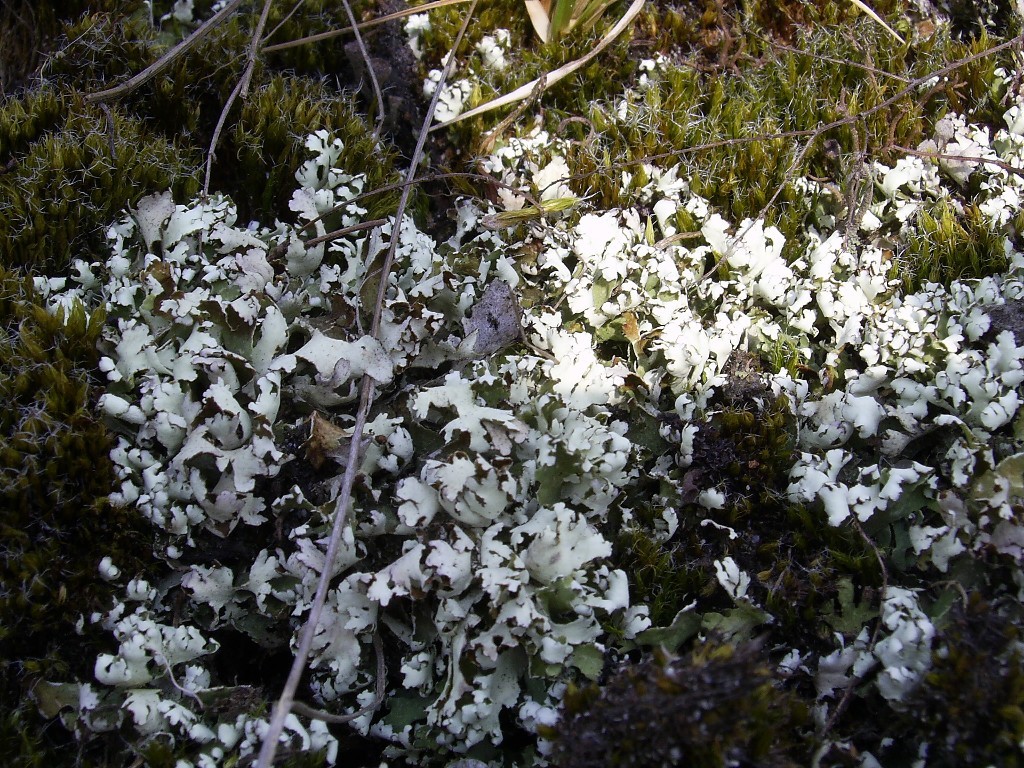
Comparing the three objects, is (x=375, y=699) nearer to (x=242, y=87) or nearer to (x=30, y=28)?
(x=242, y=87)

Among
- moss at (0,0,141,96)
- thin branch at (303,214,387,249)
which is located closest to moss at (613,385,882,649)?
thin branch at (303,214,387,249)

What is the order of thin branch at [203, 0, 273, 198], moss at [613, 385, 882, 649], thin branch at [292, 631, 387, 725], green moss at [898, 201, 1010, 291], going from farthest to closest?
thin branch at [203, 0, 273, 198] < green moss at [898, 201, 1010, 291] < moss at [613, 385, 882, 649] < thin branch at [292, 631, 387, 725]

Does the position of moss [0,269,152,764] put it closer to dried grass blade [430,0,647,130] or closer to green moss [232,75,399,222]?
green moss [232,75,399,222]

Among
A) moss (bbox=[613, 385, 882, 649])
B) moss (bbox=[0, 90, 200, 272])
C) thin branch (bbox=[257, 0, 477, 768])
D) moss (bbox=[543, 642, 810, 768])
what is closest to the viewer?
moss (bbox=[543, 642, 810, 768])

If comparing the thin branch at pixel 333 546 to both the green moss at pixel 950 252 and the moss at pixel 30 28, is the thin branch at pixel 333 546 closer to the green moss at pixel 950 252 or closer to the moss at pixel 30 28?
the moss at pixel 30 28

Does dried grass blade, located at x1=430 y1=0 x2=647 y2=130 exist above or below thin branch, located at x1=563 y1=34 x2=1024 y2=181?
above
